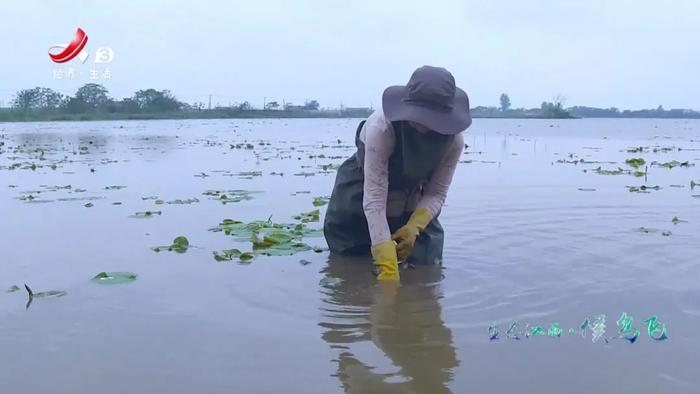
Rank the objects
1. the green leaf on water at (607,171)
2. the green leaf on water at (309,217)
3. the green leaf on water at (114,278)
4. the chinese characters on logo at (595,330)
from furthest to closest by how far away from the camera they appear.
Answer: the green leaf on water at (607,171), the green leaf on water at (309,217), the green leaf on water at (114,278), the chinese characters on logo at (595,330)

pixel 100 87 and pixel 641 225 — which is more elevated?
pixel 100 87

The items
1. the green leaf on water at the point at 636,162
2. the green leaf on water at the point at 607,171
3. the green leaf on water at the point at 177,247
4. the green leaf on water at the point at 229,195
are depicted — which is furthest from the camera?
the green leaf on water at the point at 636,162

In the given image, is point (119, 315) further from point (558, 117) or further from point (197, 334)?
point (558, 117)

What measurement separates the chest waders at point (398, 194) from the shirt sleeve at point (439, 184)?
1.8 inches

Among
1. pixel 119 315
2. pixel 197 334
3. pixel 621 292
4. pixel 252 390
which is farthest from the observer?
pixel 621 292

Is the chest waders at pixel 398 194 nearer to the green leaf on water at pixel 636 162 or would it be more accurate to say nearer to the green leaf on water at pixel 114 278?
the green leaf on water at pixel 114 278

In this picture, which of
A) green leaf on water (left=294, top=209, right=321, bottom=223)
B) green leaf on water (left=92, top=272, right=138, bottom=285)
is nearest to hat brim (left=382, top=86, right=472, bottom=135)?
green leaf on water (left=92, top=272, right=138, bottom=285)

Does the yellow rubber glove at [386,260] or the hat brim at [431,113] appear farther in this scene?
the yellow rubber glove at [386,260]

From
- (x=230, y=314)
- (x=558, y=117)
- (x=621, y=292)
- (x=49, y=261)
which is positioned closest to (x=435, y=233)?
(x=621, y=292)

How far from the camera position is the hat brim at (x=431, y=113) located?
309cm

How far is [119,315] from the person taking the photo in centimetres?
307

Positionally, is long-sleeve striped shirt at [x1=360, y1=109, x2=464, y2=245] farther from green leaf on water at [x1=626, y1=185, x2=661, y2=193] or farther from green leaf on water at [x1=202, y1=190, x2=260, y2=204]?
green leaf on water at [x1=626, y1=185, x2=661, y2=193]

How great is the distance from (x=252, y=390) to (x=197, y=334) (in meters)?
0.64

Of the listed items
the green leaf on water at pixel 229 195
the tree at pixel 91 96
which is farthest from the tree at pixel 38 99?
the green leaf on water at pixel 229 195
